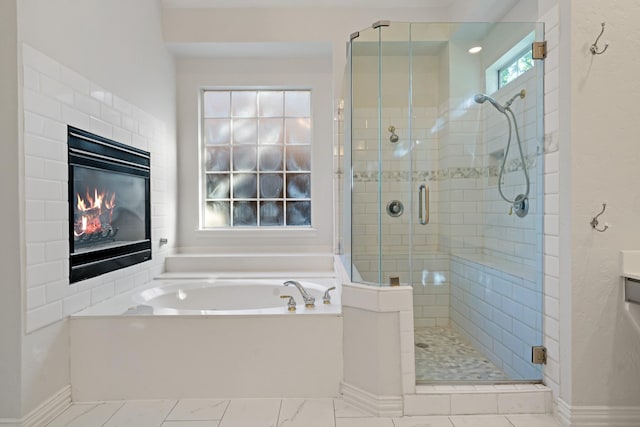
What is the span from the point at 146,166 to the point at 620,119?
3088mm

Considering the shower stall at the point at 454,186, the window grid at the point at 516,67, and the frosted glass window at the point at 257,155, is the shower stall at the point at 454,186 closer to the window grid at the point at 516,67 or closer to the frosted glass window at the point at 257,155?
the window grid at the point at 516,67

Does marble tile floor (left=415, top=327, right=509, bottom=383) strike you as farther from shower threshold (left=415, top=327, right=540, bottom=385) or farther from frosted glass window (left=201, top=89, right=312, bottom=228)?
frosted glass window (left=201, top=89, right=312, bottom=228)

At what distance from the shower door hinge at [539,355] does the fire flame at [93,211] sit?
260 centimetres

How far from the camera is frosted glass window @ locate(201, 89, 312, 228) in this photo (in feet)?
13.6

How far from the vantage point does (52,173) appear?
214 cm

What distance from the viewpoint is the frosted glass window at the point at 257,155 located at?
4.15m

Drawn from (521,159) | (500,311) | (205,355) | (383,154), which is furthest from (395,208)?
(205,355)

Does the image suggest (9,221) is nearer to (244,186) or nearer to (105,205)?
(105,205)

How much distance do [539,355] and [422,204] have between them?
1007mm

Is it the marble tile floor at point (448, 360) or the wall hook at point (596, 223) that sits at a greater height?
the wall hook at point (596, 223)

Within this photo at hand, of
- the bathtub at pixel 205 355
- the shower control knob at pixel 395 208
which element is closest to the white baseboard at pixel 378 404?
the bathtub at pixel 205 355

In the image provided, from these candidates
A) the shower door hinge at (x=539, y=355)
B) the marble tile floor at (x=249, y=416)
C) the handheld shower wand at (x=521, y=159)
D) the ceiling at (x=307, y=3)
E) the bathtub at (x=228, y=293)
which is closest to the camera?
the marble tile floor at (x=249, y=416)

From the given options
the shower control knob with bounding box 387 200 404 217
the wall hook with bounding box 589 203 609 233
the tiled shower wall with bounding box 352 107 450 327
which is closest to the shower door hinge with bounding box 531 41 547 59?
the tiled shower wall with bounding box 352 107 450 327

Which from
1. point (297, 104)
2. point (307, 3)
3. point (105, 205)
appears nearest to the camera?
point (105, 205)
